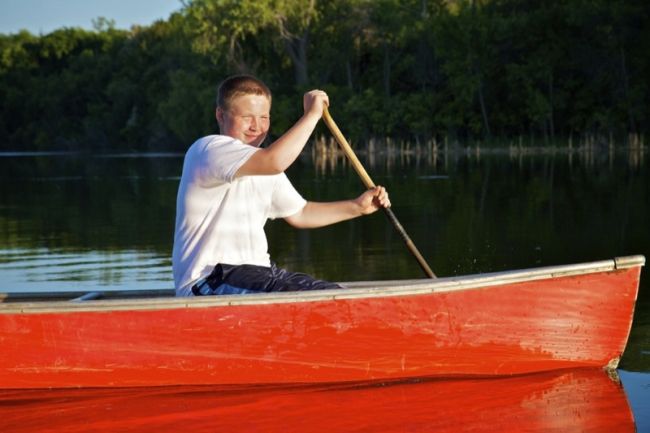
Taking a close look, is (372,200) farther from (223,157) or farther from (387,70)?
(387,70)

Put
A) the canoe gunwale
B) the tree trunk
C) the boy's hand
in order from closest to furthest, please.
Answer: the canoe gunwale
the boy's hand
the tree trunk

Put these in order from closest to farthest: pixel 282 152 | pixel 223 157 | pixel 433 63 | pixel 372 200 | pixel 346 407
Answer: pixel 282 152, pixel 223 157, pixel 346 407, pixel 372 200, pixel 433 63

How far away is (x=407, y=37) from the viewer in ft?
158

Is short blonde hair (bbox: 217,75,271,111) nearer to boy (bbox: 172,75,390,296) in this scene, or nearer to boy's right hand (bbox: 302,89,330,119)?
boy (bbox: 172,75,390,296)

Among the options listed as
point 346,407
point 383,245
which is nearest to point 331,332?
point 346,407

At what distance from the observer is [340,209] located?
5.60 m

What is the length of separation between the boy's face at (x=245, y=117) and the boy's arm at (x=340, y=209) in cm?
50

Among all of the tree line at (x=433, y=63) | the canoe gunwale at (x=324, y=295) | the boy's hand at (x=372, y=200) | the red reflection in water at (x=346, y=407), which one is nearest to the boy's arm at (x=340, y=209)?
the boy's hand at (x=372, y=200)

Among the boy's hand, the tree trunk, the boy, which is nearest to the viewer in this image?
the boy

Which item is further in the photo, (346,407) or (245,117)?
(245,117)

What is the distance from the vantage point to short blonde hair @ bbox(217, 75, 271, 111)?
513 centimetres

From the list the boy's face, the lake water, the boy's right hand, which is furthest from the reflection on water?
the boy's right hand

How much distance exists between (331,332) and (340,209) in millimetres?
651

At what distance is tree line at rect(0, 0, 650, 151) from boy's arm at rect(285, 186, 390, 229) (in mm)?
37705
